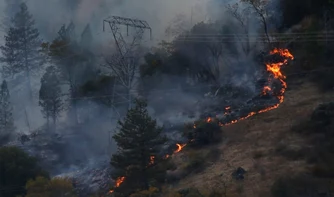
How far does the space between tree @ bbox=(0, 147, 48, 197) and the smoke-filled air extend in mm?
65

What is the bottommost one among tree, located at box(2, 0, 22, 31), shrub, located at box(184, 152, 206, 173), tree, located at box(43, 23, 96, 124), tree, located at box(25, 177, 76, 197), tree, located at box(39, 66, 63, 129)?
shrub, located at box(184, 152, 206, 173)

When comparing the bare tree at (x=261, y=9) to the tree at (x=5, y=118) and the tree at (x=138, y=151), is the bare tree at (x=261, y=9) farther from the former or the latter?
the tree at (x=5, y=118)

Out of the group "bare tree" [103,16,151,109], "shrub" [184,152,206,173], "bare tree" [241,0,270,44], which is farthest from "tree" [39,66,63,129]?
"bare tree" [241,0,270,44]

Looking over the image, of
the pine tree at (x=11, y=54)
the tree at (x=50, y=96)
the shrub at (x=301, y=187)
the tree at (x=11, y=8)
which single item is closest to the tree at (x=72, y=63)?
the tree at (x=50, y=96)

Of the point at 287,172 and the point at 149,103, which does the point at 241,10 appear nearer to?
the point at 149,103

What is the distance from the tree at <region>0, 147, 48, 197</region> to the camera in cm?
3177

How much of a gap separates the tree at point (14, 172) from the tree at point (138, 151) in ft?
20.7

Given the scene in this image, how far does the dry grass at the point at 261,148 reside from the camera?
28.8 metres

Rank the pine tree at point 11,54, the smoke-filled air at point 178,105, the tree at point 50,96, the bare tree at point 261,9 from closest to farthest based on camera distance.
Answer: the smoke-filled air at point 178,105
the bare tree at point 261,9
the tree at point 50,96
the pine tree at point 11,54

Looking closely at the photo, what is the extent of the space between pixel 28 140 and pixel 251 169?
23614mm

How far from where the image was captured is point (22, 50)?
6122 cm

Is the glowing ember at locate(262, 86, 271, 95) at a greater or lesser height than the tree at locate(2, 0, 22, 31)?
lesser

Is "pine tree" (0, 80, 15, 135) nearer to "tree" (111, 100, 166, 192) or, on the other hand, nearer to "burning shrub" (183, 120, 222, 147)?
"burning shrub" (183, 120, 222, 147)

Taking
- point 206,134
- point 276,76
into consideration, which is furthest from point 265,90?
point 206,134
